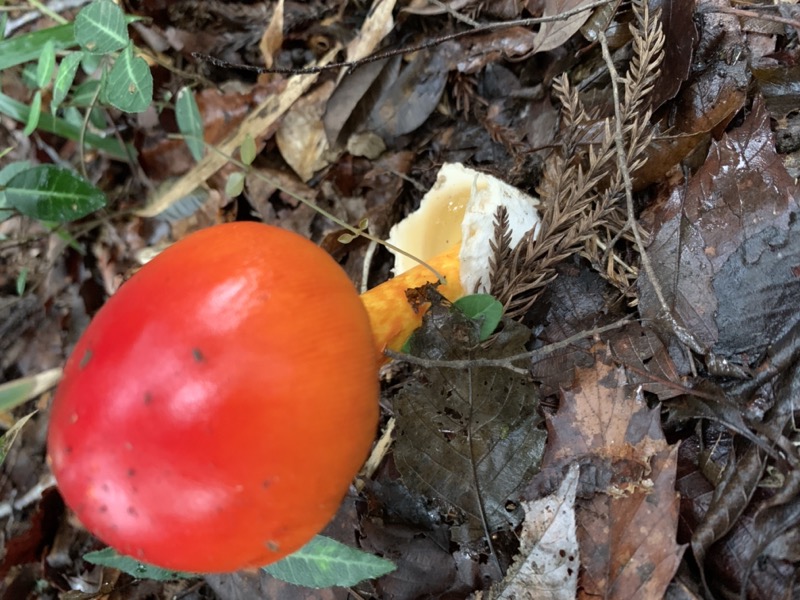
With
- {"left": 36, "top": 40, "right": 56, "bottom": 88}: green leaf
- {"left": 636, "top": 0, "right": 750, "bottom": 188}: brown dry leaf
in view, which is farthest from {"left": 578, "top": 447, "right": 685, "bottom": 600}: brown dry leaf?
{"left": 36, "top": 40, "right": 56, "bottom": 88}: green leaf

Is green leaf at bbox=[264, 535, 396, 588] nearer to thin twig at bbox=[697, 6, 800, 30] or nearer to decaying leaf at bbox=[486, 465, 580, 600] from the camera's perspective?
decaying leaf at bbox=[486, 465, 580, 600]

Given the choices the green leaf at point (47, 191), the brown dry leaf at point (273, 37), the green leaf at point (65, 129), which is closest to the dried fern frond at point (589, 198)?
the brown dry leaf at point (273, 37)

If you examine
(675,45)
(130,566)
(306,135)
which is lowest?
(130,566)

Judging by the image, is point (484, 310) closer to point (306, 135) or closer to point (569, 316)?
point (569, 316)

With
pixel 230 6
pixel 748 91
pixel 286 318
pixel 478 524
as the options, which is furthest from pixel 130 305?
pixel 230 6

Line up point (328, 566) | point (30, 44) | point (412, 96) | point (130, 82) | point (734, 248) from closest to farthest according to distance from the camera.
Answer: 1. point (328, 566)
2. point (734, 248)
3. point (130, 82)
4. point (30, 44)
5. point (412, 96)

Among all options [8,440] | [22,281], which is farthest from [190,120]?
[8,440]

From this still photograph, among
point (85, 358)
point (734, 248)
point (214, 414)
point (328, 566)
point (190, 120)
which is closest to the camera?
point (214, 414)
